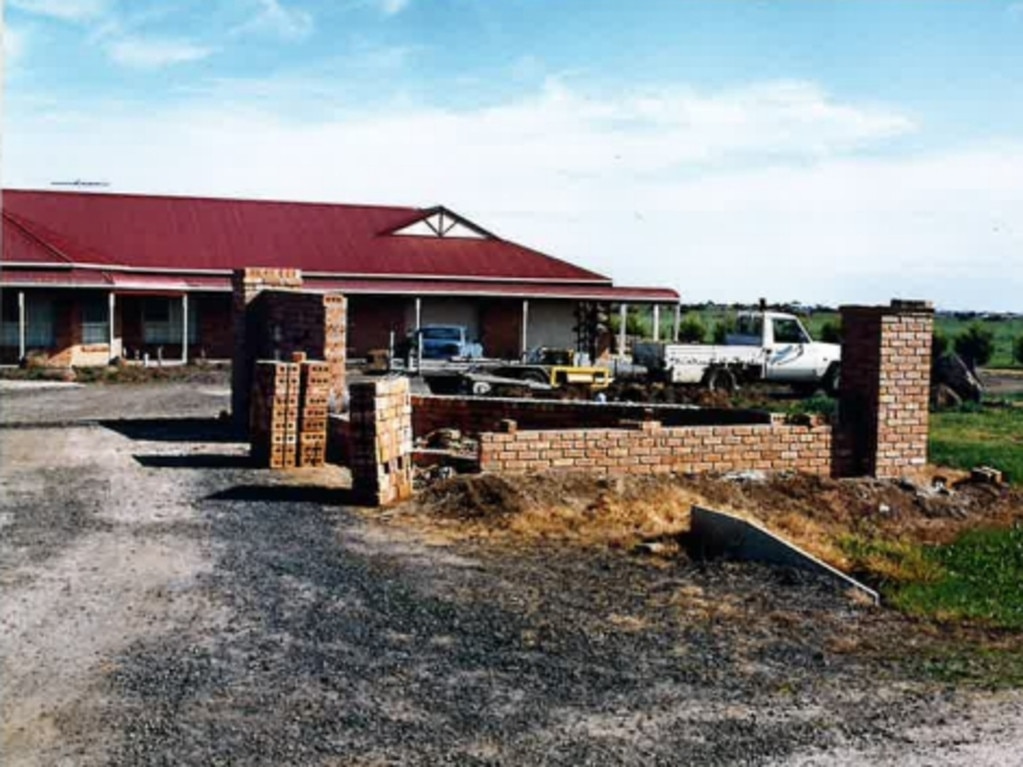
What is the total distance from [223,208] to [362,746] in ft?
117

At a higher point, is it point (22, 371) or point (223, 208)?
point (223, 208)

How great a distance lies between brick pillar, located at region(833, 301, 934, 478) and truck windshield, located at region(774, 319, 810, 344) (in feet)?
48.6

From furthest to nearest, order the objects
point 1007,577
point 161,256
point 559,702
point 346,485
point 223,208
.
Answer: point 223,208 → point 161,256 → point 346,485 → point 1007,577 → point 559,702

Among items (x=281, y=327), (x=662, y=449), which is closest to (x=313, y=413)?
(x=281, y=327)

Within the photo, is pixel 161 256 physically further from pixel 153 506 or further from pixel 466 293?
pixel 153 506

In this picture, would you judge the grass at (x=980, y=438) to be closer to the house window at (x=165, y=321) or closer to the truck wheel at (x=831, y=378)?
the truck wheel at (x=831, y=378)

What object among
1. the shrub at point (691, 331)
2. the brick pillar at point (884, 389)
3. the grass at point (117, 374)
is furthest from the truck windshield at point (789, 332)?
the shrub at point (691, 331)

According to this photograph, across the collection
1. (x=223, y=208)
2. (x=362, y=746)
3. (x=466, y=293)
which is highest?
(x=223, y=208)

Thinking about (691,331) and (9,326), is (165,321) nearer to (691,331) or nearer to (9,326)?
(9,326)

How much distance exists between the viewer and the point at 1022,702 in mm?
6660

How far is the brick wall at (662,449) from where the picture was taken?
41.7 feet

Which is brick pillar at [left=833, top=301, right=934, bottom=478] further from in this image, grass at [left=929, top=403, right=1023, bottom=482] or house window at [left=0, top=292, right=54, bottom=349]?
house window at [left=0, top=292, right=54, bottom=349]

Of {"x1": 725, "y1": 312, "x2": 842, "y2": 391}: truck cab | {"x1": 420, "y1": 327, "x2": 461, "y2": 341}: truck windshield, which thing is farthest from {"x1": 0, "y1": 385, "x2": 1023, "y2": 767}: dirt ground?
{"x1": 420, "y1": 327, "x2": 461, "y2": 341}: truck windshield

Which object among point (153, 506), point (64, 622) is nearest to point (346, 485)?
point (153, 506)
